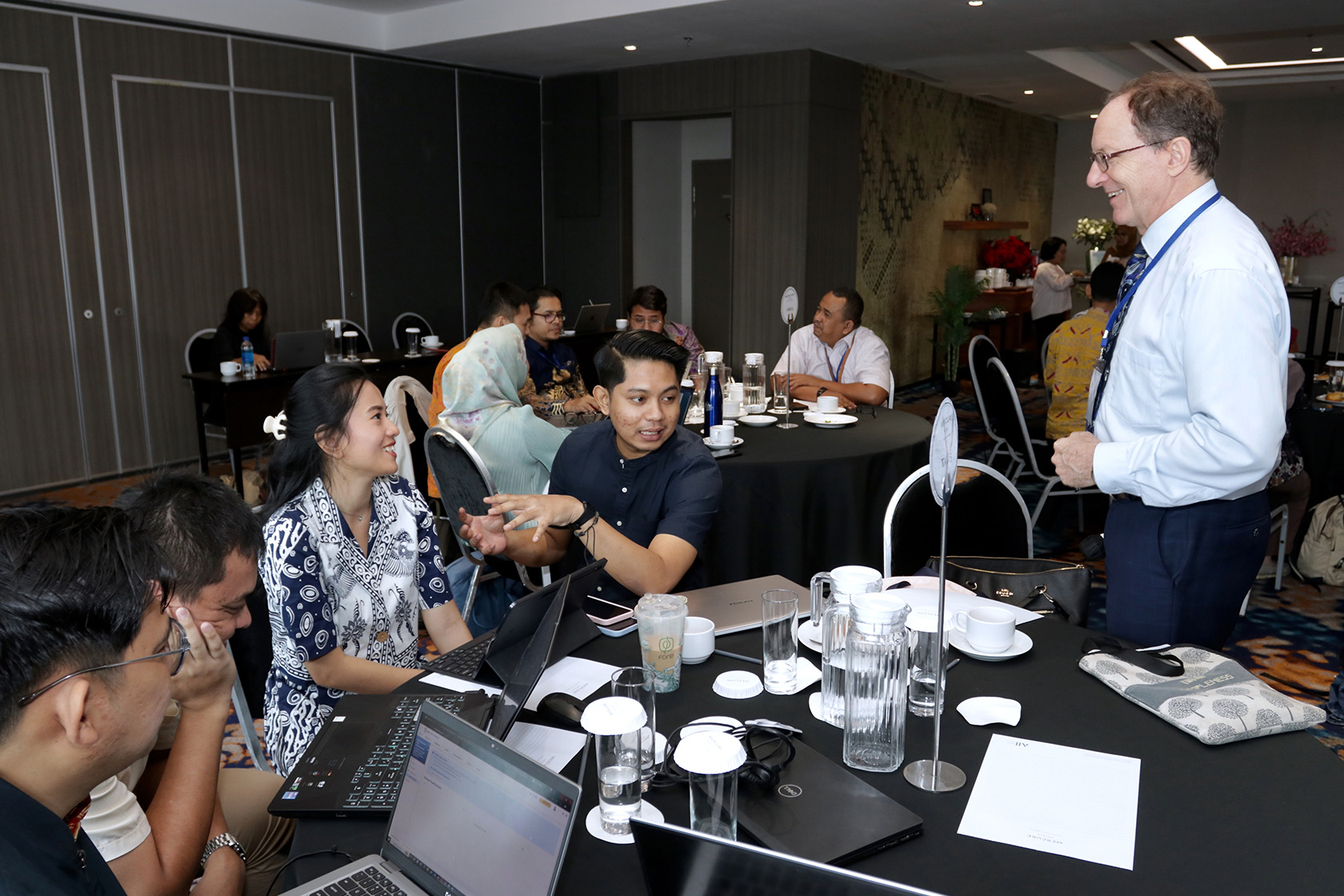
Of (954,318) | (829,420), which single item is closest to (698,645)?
(829,420)

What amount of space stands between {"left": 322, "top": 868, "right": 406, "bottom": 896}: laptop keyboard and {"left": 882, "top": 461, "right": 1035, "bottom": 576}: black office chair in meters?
1.51

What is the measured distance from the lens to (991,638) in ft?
5.66

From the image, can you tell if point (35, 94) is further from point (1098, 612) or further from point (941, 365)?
point (941, 365)

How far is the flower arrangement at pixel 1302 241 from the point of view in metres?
11.7

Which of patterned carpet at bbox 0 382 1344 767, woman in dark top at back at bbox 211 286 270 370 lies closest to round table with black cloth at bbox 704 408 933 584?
patterned carpet at bbox 0 382 1344 767

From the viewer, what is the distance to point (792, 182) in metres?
7.76

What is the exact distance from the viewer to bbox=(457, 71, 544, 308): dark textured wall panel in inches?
335

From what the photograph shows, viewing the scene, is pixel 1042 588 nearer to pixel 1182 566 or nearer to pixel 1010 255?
pixel 1182 566

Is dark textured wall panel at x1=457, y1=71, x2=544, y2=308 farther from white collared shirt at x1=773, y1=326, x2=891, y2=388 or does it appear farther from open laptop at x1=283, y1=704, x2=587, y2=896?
open laptop at x1=283, y1=704, x2=587, y2=896

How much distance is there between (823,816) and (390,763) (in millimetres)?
645

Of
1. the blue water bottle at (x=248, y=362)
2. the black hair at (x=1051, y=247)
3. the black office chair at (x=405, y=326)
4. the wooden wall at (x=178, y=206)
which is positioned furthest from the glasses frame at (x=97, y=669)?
the black hair at (x=1051, y=247)

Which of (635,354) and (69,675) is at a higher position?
(635,354)

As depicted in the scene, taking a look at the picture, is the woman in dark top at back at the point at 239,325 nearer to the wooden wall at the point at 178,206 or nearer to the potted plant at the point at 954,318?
the wooden wall at the point at 178,206

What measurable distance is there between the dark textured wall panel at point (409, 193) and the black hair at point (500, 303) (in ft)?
10.6
